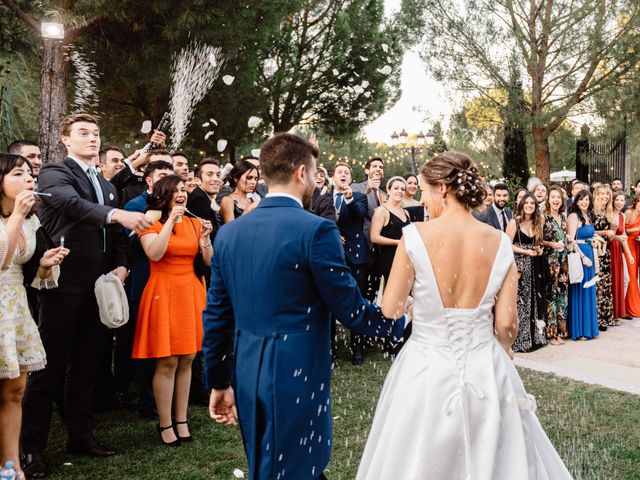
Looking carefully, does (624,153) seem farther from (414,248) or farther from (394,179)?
(414,248)

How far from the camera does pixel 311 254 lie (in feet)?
7.59

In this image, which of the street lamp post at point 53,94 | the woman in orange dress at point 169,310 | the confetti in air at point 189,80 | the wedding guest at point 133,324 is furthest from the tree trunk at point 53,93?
the woman in orange dress at point 169,310

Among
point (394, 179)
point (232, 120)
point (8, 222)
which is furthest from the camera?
point (232, 120)

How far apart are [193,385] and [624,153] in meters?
16.7

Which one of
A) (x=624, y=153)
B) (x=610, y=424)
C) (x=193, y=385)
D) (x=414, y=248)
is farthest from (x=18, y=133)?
(x=624, y=153)

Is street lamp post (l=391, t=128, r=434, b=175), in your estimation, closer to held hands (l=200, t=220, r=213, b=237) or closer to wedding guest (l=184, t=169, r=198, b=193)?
wedding guest (l=184, t=169, r=198, b=193)

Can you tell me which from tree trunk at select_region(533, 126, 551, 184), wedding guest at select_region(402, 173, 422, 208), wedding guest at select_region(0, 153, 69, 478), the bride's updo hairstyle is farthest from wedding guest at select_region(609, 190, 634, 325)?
wedding guest at select_region(0, 153, 69, 478)

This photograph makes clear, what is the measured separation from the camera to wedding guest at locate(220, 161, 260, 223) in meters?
5.50

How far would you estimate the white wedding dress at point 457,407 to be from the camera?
272 cm

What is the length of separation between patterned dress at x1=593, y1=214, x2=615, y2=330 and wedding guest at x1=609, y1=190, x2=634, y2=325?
41 cm

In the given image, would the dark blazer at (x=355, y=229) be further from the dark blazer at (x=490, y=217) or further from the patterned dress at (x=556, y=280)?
the patterned dress at (x=556, y=280)

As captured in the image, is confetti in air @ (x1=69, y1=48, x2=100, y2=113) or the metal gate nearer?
confetti in air @ (x1=69, y1=48, x2=100, y2=113)

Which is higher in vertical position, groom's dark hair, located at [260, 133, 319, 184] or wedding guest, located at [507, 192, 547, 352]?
groom's dark hair, located at [260, 133, 319, 184]

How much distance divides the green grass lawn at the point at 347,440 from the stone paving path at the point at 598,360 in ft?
1.47
